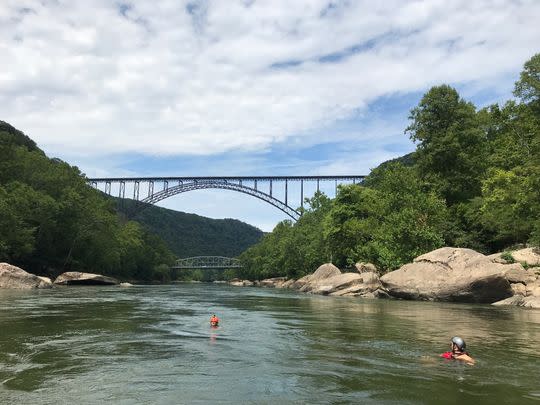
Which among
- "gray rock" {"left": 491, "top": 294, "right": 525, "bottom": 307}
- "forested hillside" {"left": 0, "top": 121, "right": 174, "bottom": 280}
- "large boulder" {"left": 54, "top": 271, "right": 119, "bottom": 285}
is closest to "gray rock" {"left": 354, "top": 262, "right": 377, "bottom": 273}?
"gray rock" {"left": 491, "top": 294, "right": 525, "bottom": 307}

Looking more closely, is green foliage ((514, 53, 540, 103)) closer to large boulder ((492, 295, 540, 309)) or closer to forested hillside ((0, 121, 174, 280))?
large boulder ((492, 295, 540, 309))

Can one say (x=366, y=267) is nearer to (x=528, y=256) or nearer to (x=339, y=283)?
(x=339, y=283)

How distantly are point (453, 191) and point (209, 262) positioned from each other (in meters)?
132

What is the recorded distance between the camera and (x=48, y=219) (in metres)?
52.8

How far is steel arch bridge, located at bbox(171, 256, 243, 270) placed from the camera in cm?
15298

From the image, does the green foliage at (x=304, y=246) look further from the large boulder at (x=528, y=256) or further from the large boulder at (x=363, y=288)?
the large boulder at (x=528, y=256)

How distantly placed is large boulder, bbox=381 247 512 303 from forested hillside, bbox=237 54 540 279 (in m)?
4.18

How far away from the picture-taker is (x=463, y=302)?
26.5m

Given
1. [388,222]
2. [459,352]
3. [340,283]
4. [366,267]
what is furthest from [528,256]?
[459,352]

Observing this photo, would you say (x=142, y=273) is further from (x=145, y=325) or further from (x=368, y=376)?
(x=368, y=376)

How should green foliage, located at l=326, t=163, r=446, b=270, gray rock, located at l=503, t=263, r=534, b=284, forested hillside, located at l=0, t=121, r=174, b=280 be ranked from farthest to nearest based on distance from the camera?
forested hillside, located at l=0, t=121, r=174, b=280 → green foliage, located at l=326, t=163, r=446, b=270 → gray rock, located at l=503, t=263, r=534, b=284

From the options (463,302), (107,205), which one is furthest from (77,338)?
(107,205)

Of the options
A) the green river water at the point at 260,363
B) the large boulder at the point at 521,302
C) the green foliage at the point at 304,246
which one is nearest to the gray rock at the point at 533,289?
the large boulder at the point at 521,302

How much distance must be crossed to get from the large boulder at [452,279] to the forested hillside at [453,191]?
4.18 meters
